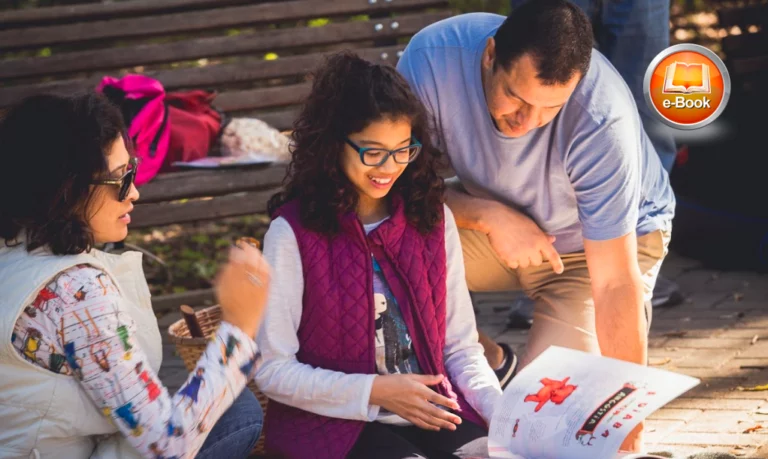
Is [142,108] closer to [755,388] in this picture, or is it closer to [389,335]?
[389,335]

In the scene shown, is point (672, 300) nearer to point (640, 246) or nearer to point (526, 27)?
point (640, 246)

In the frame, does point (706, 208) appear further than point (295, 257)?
Yes

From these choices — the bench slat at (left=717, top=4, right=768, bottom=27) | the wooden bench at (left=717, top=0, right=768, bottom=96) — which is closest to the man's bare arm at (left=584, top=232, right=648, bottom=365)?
the wooden bench at (left=717, top=0, right=768, bottom=96)

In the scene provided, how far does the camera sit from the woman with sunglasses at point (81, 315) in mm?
2045

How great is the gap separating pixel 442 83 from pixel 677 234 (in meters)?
2.95

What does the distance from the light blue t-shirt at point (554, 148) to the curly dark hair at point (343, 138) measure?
40cm

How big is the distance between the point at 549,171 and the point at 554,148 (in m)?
0.09

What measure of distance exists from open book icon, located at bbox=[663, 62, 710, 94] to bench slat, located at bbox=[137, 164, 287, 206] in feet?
7.28

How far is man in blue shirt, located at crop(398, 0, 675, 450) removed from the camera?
289 cm

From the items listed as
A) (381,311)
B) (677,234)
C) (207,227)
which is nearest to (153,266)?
(207,227)

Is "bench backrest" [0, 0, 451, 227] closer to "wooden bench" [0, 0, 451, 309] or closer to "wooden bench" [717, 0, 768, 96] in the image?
"wooden bench" [0, 0, 451, 309]

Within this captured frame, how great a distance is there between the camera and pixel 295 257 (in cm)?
262

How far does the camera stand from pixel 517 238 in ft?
10.5

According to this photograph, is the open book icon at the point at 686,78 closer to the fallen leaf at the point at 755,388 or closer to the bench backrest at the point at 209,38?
the fallen leaf at the point at 755,388
